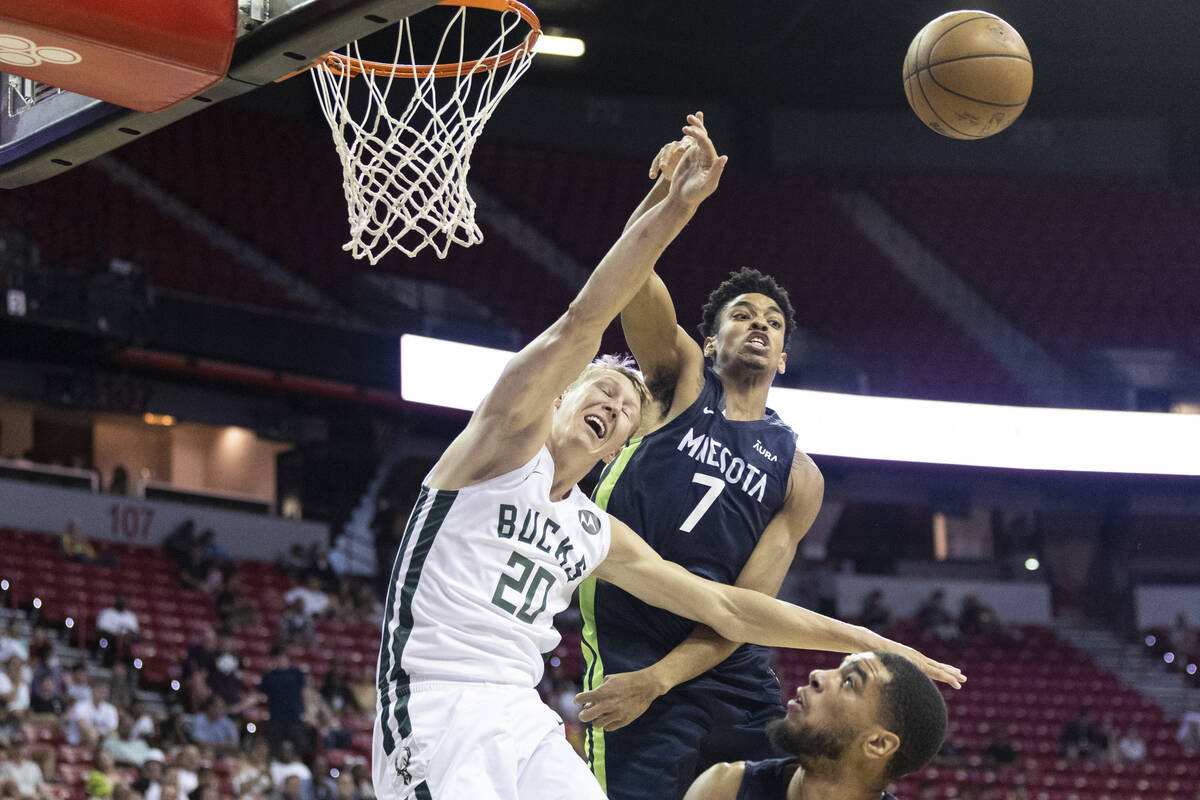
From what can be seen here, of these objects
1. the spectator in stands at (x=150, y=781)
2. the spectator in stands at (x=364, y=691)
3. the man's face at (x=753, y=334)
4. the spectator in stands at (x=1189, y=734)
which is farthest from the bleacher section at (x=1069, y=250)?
the man's face at (x=753, y=334)

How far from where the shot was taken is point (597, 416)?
127 inches

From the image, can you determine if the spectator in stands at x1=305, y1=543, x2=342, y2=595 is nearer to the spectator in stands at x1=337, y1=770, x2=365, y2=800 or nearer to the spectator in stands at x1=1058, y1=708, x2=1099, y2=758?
the spectator in stands at x1=337, y1=770, x2=365, y2=800

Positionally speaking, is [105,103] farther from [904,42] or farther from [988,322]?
[988,322]

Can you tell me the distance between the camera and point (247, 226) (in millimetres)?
16984

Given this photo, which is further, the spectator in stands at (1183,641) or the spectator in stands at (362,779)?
the spectator in stands at (1183,641)

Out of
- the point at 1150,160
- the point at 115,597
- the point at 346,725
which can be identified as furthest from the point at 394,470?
the point at 1150,160

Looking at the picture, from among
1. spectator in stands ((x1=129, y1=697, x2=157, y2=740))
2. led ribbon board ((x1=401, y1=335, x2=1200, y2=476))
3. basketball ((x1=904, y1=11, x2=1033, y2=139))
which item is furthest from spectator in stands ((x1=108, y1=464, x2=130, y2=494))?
basketball ((x1=904, y1=11, x2=1033, y2=139))

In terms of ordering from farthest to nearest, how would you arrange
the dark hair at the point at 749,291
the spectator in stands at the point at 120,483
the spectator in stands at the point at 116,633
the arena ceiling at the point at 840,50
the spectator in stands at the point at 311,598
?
the arena ceiling at the point at 840,50 < the spectator in stands at the point at 120,483 < the spectator in stands at the point at 311,598 < the spectator in stands at the point at 116,633 < the dark hair at the point at 749,291

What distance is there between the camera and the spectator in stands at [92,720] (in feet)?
30.2

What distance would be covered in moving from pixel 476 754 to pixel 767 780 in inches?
27.6

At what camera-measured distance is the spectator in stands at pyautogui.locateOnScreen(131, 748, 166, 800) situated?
8297 millimetres

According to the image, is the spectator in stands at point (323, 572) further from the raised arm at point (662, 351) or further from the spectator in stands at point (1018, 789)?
the raised arm at point (662, 351)

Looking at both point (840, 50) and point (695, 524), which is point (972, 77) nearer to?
point (695, 524)

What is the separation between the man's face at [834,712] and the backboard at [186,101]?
1.67 metres
